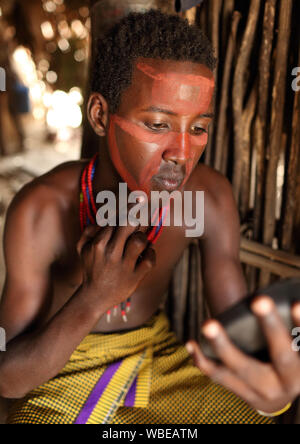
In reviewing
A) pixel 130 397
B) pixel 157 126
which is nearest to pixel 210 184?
pixel 157 126

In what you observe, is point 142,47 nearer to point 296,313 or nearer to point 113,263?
point 113,263

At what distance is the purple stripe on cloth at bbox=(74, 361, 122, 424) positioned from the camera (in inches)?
43.4

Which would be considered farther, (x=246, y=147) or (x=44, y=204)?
(x=246, y=147)

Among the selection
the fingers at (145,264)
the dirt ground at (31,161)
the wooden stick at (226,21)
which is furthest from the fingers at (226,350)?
the dirt ground at (31,161)

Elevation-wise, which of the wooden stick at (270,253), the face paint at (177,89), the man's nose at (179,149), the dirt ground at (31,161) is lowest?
the dirt ground at (31,161)

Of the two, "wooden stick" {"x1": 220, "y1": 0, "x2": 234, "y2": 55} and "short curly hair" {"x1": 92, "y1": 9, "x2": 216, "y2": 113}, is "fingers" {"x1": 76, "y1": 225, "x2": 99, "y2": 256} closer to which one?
"short curly hair" {"x1": 92, "y1": 9, "x2": 216, "y2": 113}

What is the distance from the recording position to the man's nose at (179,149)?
1001 mm

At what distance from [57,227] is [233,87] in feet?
2.70

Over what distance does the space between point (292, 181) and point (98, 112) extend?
0.75m

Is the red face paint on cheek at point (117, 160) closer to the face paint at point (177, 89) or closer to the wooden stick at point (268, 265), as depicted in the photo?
the face paint at point (177, 89)

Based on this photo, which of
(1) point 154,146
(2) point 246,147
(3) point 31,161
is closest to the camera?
(1) point 154,146

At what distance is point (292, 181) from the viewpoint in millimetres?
1434

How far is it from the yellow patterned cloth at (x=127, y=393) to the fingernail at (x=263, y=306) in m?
0.71
